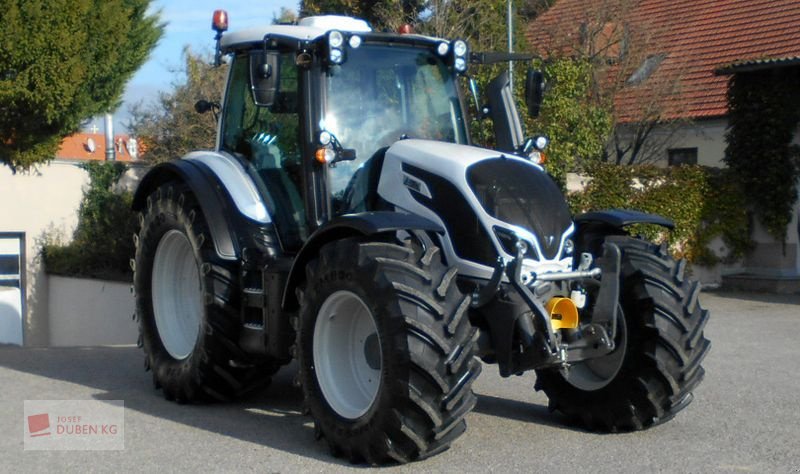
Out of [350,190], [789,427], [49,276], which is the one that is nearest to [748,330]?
[789,427]

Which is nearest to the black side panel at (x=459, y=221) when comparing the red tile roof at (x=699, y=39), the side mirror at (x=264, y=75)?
the side mirror at (x=264, y=75)

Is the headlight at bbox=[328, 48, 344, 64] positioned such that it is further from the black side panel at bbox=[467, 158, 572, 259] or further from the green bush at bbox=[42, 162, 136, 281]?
the green bush at bbox=[42, 162, 136, 281]

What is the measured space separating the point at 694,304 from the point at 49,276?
1613 cm

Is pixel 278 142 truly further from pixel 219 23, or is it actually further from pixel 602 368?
pixel 602 368

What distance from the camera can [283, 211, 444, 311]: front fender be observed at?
6.00 metres

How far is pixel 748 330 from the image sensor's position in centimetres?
1275

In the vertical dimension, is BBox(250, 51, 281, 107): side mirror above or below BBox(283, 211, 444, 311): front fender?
above

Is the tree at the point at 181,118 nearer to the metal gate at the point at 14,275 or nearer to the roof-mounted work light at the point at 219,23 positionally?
the metal gate at the point at 14,275

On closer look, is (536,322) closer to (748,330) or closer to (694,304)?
(694,304)

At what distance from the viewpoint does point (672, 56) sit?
2333 cm

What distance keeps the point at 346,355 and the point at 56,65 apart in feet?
32.0

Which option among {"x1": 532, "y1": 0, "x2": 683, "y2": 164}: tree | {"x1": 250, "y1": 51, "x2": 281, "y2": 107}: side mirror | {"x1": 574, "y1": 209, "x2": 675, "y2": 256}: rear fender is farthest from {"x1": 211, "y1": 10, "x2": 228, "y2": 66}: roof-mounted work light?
{"x1": 532, "y1": 0, "x2": 683, "y2": 164}: tree

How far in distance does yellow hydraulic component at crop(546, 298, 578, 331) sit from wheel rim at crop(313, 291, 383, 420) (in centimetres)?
98

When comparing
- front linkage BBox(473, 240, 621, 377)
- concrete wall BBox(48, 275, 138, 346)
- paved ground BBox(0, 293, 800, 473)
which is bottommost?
concrete wall BBox(48, 275, 138, 346)
